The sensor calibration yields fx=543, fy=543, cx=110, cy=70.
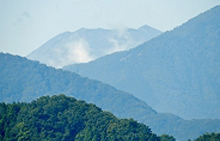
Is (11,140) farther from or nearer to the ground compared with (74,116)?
nearer to the ground

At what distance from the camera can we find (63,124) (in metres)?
71.6

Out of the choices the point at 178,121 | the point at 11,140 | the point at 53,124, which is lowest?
the point at 11,140

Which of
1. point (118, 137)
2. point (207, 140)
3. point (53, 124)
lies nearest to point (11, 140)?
point (53, 124)

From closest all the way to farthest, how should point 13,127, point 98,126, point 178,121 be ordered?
point 13,127 < point 98,126 < point 178,121

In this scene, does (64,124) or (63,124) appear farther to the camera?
(64,124)

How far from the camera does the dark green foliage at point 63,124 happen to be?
66.9 meters

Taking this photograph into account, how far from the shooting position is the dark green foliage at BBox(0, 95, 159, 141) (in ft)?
219

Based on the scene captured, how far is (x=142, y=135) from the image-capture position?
6731 centimetres

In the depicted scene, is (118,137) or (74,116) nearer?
(118,137)

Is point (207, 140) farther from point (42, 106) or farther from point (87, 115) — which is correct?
point (42, 106)

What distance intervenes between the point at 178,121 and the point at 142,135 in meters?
131

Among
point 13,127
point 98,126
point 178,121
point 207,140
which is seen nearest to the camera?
point 207,140

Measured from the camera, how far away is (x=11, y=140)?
63.7 meters

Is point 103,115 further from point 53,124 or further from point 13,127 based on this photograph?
point 13,127
